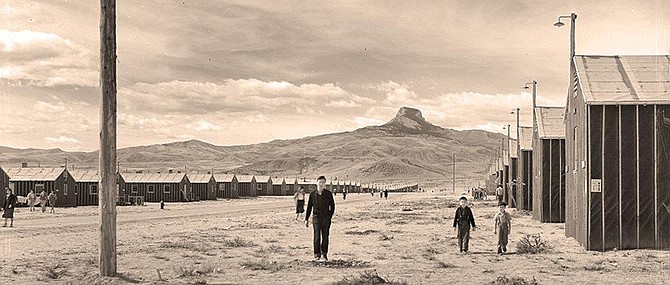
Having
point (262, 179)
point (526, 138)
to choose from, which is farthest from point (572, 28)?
point (262, 179)

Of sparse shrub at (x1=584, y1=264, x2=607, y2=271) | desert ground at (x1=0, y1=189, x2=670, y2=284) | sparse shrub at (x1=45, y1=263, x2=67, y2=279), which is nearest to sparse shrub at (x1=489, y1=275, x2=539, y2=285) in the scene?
desert ground at (x1=0, y1=189, x2=670, y2=284)

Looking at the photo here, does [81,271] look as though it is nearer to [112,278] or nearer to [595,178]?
[112,278]

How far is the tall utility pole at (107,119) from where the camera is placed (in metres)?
14.2

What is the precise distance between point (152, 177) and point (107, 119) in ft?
202

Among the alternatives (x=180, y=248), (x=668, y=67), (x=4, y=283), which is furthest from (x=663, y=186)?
(x=4, y=283)

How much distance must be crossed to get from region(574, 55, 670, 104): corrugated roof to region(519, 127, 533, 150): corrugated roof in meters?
19.7

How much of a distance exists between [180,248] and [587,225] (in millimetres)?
11735

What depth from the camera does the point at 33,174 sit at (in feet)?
193

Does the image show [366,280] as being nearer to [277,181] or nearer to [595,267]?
[595,267]

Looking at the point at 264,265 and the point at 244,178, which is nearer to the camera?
the point at 264,265

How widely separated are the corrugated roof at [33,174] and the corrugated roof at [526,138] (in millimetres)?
35036

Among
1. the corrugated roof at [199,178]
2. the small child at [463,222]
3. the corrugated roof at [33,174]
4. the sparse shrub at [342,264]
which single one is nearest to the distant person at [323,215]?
the sparse shrub at [342,264]

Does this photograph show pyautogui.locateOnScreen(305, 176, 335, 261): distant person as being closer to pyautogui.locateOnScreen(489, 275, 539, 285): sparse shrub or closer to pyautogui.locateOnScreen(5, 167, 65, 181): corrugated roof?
pyautogui.locateOnScreen(489, 275, 539, 285): sparse shrub

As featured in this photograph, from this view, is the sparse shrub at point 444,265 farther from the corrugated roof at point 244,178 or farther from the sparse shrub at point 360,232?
the corrugated roof at point 244,178
